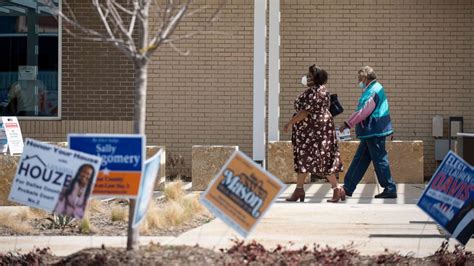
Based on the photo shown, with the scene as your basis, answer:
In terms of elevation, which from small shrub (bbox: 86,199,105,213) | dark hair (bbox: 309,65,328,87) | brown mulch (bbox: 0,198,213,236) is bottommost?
brown mulch (bbox: 0,198,213,236)

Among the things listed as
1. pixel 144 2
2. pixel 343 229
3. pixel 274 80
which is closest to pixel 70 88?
pixel 274 80

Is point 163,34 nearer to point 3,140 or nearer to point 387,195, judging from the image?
point 387,195

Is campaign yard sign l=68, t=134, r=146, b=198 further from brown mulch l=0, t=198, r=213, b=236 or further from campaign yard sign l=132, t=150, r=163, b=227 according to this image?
brown mulch l=0, t=198, r=213, b=236

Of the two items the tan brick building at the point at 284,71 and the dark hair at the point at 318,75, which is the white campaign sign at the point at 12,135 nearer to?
the tan brick building at the point at 284,71

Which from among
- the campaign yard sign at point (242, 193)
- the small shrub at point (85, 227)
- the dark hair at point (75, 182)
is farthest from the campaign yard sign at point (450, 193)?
the small shrub at point (85, 227)

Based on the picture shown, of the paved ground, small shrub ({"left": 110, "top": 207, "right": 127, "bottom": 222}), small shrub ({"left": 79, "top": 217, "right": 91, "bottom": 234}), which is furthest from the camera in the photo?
small shrub ({"left": 110, "top": 207, "right": 127, "bottom": 222})

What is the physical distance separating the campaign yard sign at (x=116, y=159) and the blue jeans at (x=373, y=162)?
6441 millimetres

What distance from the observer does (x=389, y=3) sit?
17.5 meters

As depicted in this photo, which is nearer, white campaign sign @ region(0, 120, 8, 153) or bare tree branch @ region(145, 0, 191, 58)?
bare tree branch @ region(145, 0, 191, 58)

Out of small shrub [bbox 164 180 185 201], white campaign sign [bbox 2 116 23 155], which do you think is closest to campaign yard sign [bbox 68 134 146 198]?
small shrub [bbox 164 180 185 201]

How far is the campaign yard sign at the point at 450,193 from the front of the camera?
798cm

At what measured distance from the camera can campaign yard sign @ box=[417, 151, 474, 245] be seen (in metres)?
7.98

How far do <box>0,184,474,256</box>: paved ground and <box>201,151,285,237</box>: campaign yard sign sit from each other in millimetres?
1591

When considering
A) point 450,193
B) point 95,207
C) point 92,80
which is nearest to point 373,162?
point 95,207
